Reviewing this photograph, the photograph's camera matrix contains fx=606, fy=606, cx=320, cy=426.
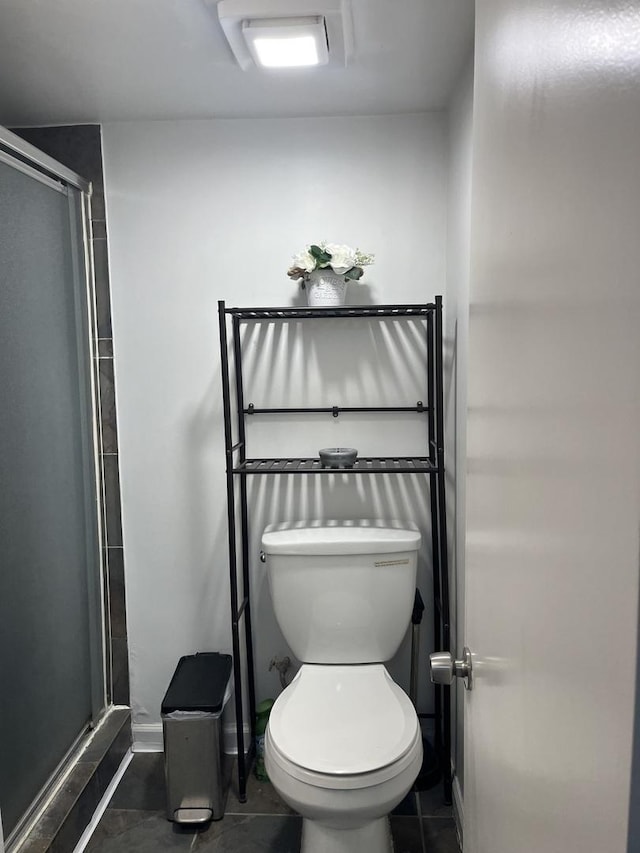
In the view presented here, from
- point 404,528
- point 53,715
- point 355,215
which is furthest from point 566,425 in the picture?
point 53,715

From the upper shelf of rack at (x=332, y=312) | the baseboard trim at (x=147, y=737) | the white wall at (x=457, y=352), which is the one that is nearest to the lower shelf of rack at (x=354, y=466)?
the white wall at (x=457, y=352)

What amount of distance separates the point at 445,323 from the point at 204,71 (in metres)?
1.05

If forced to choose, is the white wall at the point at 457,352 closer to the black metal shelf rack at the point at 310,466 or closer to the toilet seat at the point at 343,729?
the black metal shelf rack at the point at 310,466

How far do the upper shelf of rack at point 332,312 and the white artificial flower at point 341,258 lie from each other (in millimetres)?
119

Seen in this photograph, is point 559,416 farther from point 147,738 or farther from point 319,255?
point 147,738

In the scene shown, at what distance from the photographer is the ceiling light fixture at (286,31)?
4.43 ft

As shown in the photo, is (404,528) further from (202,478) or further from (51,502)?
(51,502)

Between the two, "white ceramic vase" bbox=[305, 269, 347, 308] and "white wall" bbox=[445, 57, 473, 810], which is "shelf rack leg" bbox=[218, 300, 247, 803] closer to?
"white ceramic vase" bbox=[305, 269, 347, 308]

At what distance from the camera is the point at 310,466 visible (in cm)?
200

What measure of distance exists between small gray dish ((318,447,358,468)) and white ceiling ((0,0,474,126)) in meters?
1.10

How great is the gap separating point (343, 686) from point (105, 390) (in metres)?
1.26

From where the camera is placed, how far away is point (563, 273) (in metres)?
0.48

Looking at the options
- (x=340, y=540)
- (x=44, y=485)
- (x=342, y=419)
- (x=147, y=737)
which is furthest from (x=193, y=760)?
(x=342, y=419)

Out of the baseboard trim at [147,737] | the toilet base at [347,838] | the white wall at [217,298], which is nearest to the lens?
the toilet base at [347,838]
